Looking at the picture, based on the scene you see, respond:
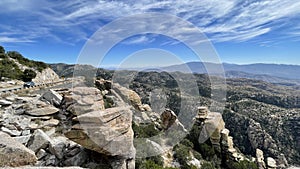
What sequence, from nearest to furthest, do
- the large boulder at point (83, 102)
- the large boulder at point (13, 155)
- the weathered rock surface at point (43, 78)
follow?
the large boulder at point (13, 155), the large boulder at point (83, 102), the weathered rock surface at point (43, 78)

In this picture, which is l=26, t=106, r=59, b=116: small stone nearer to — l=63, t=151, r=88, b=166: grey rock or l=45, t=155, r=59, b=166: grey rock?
l=45, t=155, r=59, b=166: grey rock

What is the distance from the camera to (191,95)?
55125 millimetres

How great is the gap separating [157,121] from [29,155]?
16.1 m

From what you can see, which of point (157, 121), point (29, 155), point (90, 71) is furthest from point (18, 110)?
point (90, 71)

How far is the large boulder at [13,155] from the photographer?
552cm

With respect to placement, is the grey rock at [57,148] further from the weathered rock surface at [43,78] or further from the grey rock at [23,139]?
the weathered rock surface at [43,78]

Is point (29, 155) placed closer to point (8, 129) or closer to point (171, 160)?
point (8, 129)

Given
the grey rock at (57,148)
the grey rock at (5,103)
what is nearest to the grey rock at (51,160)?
the grey rock at (57,148)

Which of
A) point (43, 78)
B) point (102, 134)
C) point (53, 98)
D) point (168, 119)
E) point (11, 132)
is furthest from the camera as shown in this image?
point (43, 78)

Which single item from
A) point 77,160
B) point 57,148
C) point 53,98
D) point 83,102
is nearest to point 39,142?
point 57,148

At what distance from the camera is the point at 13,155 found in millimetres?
5695

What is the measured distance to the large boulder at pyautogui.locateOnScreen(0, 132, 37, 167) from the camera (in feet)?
18.1

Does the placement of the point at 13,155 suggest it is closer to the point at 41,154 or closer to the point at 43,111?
the point at 41,154

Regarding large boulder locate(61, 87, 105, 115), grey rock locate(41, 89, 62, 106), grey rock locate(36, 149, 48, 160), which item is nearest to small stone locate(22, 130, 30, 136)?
grey rock locate(36, 149, 48, 160)
